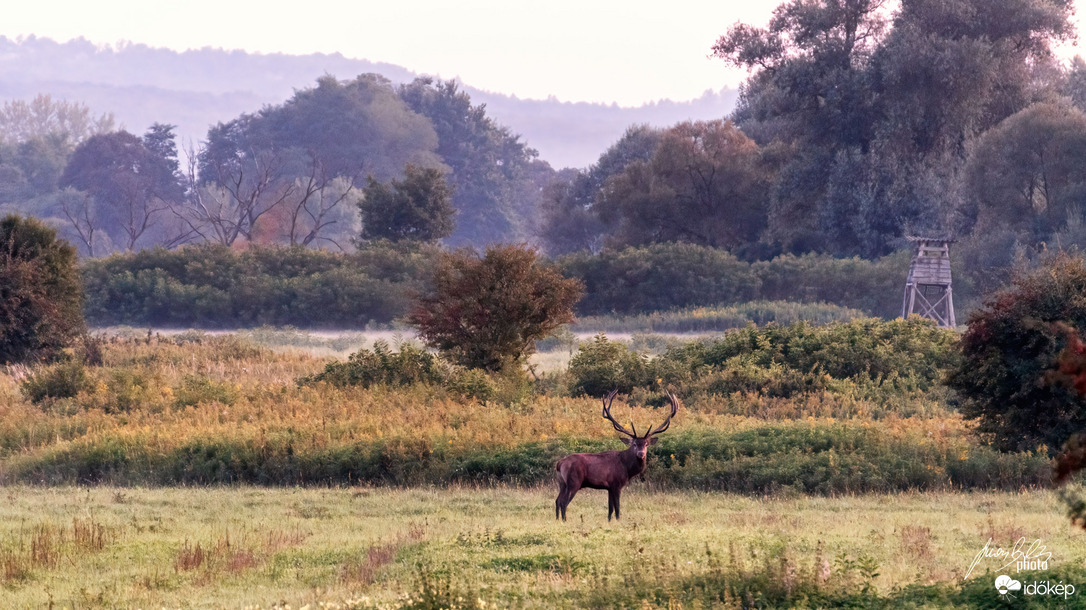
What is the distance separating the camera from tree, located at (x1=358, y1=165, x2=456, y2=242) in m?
69.3

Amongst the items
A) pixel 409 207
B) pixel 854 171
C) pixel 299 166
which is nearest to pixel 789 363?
pixel 854 171

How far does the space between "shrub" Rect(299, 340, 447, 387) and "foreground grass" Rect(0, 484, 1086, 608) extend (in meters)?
10.2

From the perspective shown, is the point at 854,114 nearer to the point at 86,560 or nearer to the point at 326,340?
the point at 326,340

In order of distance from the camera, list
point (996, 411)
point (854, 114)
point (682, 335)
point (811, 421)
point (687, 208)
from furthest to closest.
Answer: point (687, 208) → point (854, 114) → point (682, 335) → point (811, 421) → point (996, 411)

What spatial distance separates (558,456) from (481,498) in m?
2.40

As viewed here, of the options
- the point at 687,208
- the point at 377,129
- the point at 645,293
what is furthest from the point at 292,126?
the point at 645,293

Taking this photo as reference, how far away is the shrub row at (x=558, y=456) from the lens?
17891 mm

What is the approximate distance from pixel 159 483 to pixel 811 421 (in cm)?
1162

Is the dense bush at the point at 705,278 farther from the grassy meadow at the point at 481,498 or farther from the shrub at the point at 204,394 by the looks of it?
the shrub at the point at 204,394

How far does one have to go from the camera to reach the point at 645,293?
190 ft

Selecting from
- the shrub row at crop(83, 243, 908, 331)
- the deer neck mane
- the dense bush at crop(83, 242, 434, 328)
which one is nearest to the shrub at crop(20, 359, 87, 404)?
the deer neck mane

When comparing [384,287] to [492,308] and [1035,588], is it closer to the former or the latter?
[492,308]
